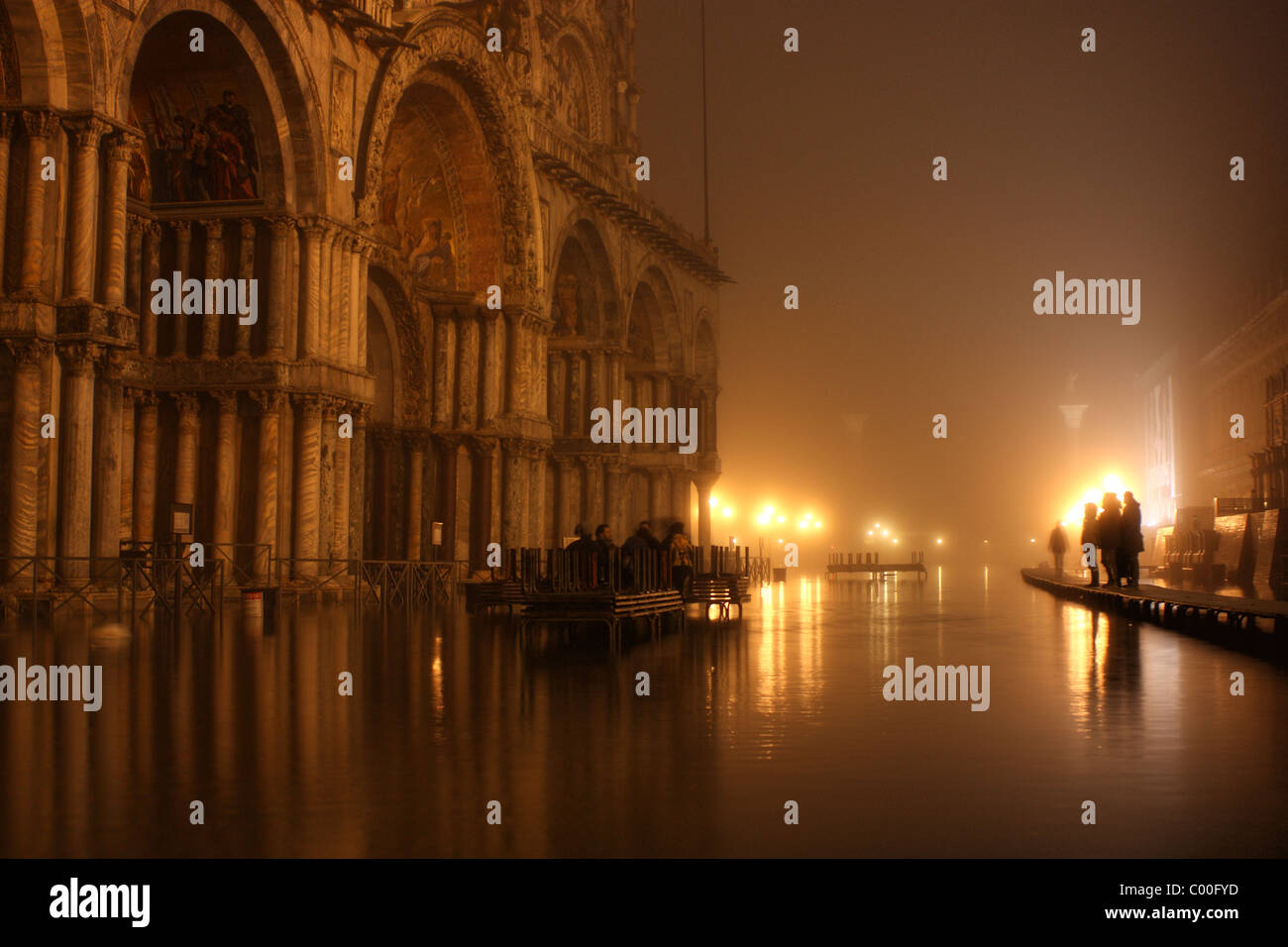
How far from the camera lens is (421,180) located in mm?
36438

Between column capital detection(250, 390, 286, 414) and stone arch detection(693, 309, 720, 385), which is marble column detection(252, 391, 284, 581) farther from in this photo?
stone arch detection(693, 309, 720, 385)

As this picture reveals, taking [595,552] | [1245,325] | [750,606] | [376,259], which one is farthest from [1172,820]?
[1245,325]

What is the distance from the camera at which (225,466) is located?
87.3 ft

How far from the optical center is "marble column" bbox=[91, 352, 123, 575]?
20.6 m

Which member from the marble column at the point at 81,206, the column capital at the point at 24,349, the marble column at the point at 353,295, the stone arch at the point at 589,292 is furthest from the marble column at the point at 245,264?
the stone arch at the point at 589,292

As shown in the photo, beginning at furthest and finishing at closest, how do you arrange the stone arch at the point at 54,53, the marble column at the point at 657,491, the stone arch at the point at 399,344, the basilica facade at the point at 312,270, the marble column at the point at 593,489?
the marble column at the point at 657,491 → the marble column at the point at 593,489 → the stone arch at the point at 399,344 → the basilica facade at the point at 312,270 → the stone arch at the point at 54,53

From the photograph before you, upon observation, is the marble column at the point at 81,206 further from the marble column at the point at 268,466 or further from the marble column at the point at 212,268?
the marble column at the point at 212,268

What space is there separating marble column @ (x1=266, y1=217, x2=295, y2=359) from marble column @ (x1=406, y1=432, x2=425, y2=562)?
399 inches

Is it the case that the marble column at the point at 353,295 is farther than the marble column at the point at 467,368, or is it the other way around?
the marble column at the point at 467,368

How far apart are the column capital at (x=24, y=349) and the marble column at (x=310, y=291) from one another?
7768mm

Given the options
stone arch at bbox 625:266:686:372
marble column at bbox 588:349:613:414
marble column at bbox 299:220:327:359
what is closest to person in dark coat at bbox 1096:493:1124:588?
marble column at bbox 299:220:327:359

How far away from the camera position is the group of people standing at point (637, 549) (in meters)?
17.4
